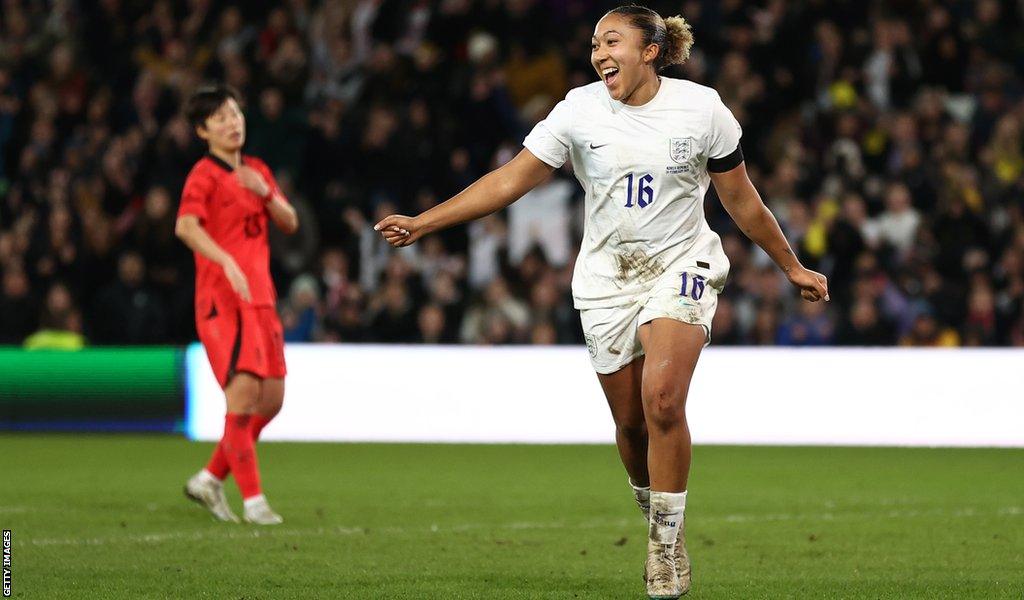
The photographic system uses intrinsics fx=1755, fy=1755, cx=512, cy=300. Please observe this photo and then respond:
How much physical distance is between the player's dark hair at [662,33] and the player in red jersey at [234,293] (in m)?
3.10

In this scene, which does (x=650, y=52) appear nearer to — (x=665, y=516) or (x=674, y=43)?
(x=674, y=43)

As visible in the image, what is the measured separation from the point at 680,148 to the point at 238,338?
3472 mm

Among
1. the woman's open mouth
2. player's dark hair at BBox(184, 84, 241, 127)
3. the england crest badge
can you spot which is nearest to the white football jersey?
the england crest badge

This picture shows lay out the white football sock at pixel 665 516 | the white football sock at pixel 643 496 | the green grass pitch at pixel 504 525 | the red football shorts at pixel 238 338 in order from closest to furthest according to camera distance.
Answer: the white football sock at pixel 665 516 < the green grass pitch at pixel 504 525 < the white football sock at pixel 643 496 < the red football shorts at pixel 238 338

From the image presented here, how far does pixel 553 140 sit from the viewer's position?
6.76m

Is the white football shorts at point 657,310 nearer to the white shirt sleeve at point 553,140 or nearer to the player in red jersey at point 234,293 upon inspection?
the white shirt sleeve at point 553,140

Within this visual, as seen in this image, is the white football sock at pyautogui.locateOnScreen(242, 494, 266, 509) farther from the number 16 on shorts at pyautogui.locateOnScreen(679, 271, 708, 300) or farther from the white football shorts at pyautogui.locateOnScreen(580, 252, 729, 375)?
the number 16 on shorts at pyautogui.locateOnScreen(679, 271, 708, 300)

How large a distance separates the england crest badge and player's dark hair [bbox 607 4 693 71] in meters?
0.37

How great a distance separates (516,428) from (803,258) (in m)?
3.46

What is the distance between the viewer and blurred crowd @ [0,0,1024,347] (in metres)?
16.5

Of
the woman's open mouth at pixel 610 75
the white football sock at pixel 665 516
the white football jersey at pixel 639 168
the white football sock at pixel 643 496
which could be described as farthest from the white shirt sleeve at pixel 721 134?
the white football sock at pixel 643 496

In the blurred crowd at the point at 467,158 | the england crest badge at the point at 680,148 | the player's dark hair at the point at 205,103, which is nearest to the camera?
the england crest badge at the point at 680,148

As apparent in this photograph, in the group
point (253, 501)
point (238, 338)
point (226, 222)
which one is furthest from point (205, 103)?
point (253, 501)

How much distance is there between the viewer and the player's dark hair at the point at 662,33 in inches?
266
